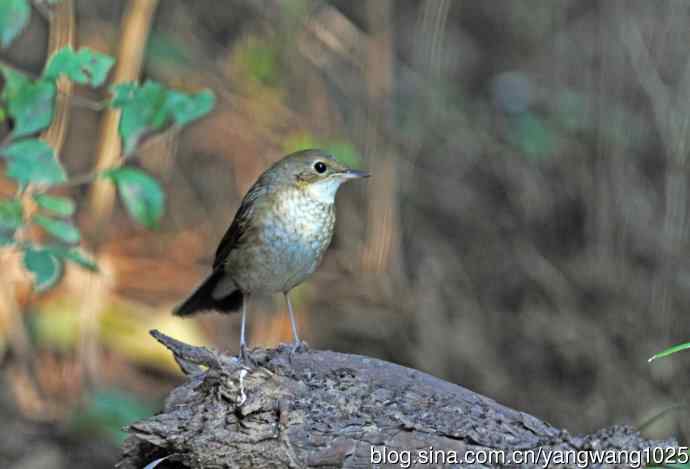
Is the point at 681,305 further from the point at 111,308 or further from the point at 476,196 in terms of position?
the point at 111,308

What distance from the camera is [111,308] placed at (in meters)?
6.90

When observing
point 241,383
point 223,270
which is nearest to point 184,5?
point 223,270

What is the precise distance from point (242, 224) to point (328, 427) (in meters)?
1.65

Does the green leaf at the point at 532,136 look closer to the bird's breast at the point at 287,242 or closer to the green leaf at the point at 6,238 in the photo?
the bird's breast at the point at 287,242

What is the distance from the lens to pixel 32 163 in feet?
11.7

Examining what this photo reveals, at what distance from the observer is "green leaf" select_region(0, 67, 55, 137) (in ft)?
11.5

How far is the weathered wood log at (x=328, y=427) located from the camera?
109 inches

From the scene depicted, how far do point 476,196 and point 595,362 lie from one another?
1.87 metres

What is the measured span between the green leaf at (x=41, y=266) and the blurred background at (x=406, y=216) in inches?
99.0

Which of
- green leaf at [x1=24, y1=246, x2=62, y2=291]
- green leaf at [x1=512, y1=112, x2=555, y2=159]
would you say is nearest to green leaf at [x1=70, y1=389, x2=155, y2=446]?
green leaf at [x1=24, y1=246, x2=62, y2=291]

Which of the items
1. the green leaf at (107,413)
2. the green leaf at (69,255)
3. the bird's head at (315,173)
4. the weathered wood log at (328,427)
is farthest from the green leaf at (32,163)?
the green leaf at (107,413)

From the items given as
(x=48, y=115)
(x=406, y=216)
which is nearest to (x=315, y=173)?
(x=48, y=115)

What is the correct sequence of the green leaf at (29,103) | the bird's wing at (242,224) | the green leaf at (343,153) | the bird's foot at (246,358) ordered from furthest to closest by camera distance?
the green leaf at (343,153) < the bird's wing at (242,224) < the green leaf at (29,103) < the bird's foot at (246,358)

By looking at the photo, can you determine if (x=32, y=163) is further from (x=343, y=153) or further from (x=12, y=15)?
(x=343, y=153)
